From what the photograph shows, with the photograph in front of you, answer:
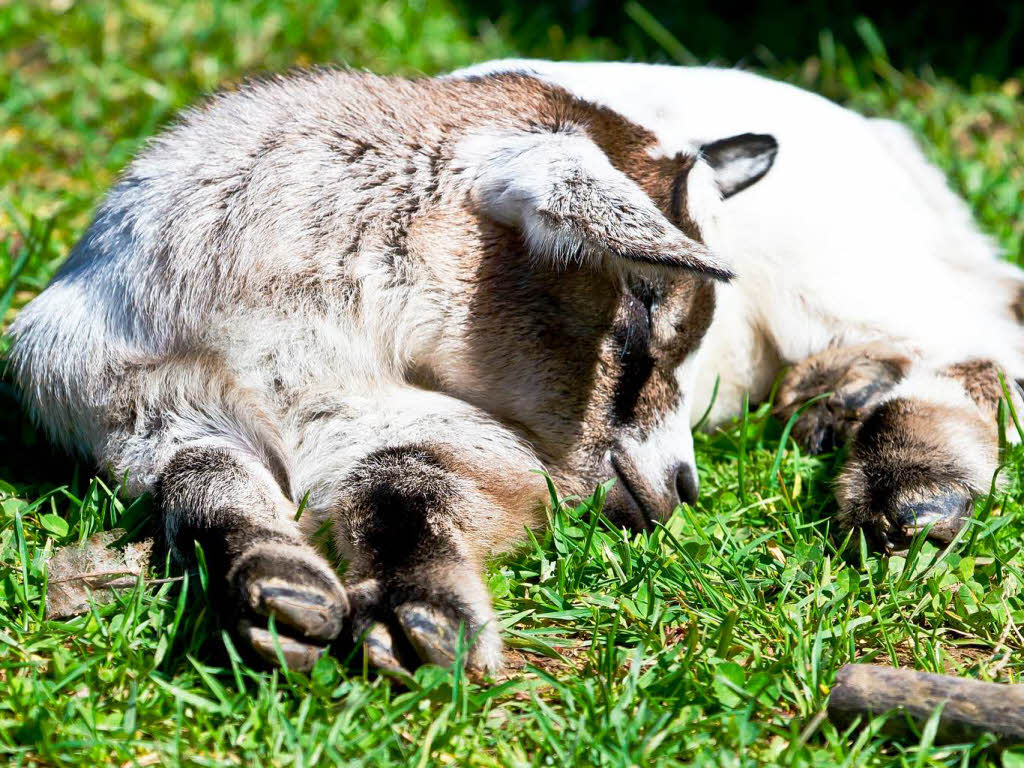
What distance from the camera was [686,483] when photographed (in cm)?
299

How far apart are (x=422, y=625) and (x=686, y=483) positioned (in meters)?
0.97

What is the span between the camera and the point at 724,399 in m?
3.55

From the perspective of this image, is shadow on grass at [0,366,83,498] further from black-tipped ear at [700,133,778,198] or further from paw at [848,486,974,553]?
paw at [848,486,974,553]

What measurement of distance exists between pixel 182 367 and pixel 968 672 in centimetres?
192

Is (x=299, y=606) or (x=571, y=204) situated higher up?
(x=571, y=204)

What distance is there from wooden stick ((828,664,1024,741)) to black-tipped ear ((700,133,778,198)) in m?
1.53

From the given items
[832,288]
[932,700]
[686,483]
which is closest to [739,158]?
[832,288]

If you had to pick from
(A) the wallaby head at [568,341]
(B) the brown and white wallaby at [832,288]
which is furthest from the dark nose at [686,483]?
(B) the brown and white wallaby at [832,288]

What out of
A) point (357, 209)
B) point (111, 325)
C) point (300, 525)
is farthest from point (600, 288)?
point (111, 325)

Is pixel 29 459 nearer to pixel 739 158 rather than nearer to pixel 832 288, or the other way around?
pixel 739 158

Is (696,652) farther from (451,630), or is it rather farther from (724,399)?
(724,399)

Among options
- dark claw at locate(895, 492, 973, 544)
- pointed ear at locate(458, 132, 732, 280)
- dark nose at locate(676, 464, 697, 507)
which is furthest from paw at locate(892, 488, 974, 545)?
pointed ear at locate(458, 132, 732, 280)

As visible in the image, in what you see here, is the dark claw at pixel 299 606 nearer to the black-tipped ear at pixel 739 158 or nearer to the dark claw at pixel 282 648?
the dark claw at pixel 282 648

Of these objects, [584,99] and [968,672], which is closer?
[968,672]
